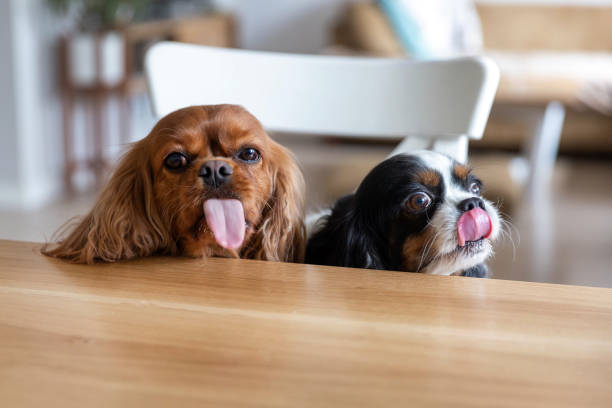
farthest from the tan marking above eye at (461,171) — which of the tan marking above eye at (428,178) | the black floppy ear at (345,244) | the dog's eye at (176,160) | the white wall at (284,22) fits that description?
the white wall at (284,22)

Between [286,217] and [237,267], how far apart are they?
0.34 meters

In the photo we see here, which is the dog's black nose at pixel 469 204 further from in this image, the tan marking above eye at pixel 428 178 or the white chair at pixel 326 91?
the white chair at pixel 326 91

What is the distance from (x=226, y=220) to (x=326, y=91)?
0.47 m

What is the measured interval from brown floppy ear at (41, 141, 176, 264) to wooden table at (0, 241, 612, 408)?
15 cm

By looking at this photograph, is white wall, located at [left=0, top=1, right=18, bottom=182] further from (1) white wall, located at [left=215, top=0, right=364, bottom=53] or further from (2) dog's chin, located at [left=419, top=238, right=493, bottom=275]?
(2) dog's chin, located at [left=419, top=238, right=493, bottom=275]

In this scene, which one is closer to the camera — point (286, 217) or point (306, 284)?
point (306, 284)

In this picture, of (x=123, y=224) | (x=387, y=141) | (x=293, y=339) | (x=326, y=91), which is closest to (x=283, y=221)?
(x=123, y=224)

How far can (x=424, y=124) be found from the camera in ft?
3.99

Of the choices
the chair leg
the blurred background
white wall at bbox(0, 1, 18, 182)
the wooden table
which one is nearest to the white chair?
the chair leg

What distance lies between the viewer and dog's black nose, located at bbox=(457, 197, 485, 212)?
97 cm

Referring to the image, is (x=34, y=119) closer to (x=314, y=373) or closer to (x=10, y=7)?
(x=10, y=7)

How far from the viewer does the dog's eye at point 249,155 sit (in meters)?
0.96

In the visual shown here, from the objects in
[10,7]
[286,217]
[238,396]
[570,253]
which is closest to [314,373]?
[238,396]

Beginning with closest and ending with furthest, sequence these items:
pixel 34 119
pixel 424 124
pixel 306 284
→ pixel 306 284 < pixel 424 124 < pixel 34 119
